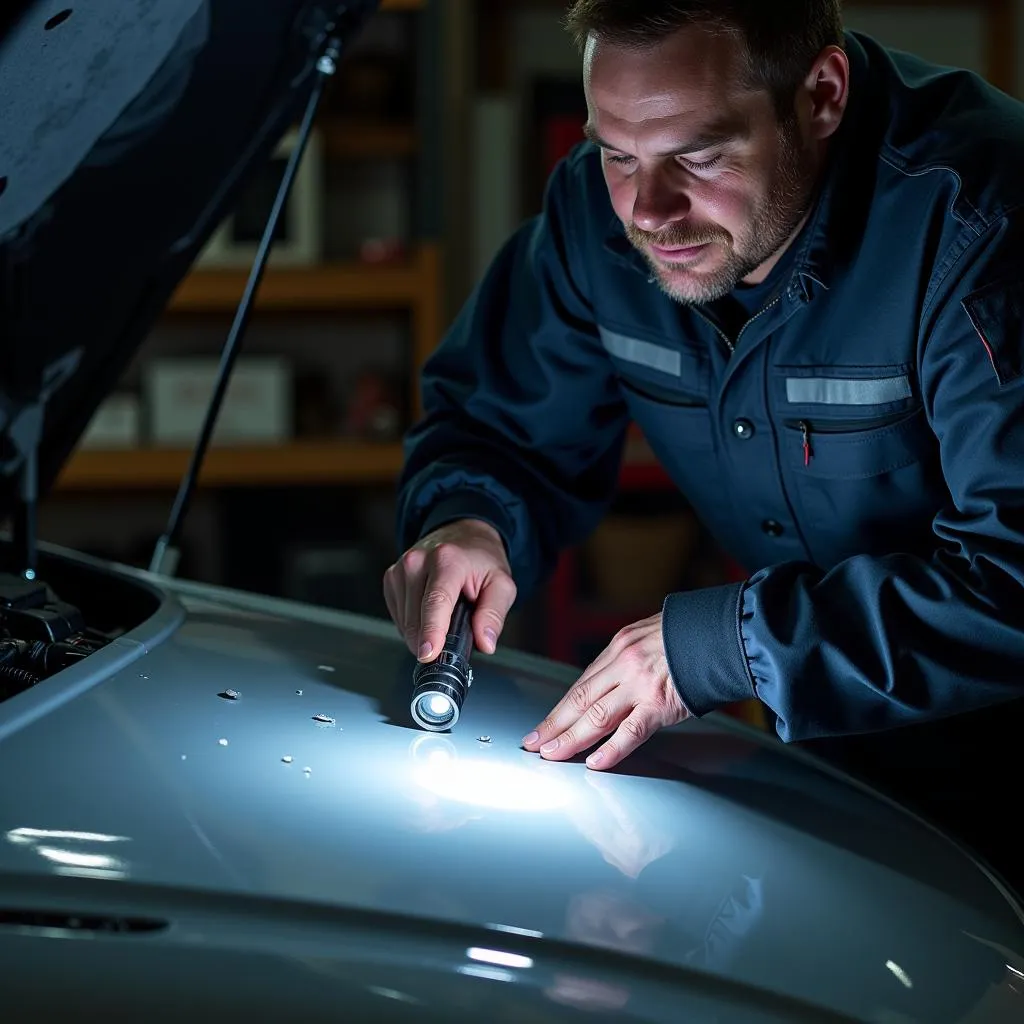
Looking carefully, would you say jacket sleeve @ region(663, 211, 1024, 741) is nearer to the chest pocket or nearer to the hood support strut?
the chest pocket

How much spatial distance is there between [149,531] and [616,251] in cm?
294

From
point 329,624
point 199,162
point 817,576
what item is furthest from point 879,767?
point 199,162

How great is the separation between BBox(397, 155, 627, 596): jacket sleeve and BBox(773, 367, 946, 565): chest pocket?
0.28 metres

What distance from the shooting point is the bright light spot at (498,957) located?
699 millimetres

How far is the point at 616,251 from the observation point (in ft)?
4.59

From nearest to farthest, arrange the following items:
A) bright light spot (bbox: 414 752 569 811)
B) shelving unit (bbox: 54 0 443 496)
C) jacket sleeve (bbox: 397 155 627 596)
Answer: bright light spot (bbox: 414 752 569 811) < jacket sleeve (bbox: 397 155 627 596) < shelving unit (bbox: 54 0 443 496)

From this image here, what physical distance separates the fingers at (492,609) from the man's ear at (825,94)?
1.68 ft

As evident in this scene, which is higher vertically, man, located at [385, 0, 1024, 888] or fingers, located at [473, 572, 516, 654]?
man, located at [385, 0, 1024, 888]

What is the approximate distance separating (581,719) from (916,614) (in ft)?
0.90

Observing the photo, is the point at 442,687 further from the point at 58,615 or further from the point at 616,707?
the point at 58,615

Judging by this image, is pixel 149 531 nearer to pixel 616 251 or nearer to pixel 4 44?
A: pixel 616 251

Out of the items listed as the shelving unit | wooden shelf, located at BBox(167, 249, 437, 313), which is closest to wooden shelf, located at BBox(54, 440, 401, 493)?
the shelving unit

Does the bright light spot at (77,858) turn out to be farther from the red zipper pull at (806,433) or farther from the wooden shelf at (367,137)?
the wooden shelf at (367,137)

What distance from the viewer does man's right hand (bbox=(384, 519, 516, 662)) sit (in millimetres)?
1168
